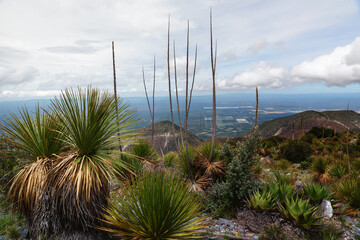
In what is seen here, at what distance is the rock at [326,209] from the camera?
466 centimetres

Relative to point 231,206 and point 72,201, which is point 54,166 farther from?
point 231,206

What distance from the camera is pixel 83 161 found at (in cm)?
359

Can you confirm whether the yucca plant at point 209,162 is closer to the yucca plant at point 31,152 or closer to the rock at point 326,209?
the rock at point 326,209

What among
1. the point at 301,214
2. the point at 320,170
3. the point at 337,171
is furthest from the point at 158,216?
the point at 320,170

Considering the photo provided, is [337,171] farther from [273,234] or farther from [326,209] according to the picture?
[273,234]

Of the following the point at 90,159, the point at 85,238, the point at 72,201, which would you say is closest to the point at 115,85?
the point at 90,159

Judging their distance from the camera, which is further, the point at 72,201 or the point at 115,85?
the point at 115,85

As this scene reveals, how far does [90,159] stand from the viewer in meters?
3.54

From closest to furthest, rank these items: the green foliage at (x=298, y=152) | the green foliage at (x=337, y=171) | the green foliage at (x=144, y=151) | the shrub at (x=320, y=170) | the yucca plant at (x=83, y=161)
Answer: the yucca plant at (x=83, y=161) → the green foliage at (x=337, y=171) → the shrub at (x=320, y=170) → the green foliage at (x=144, y=151) → the green foliage at (x=298, y=152)

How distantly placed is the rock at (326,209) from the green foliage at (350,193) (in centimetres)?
112

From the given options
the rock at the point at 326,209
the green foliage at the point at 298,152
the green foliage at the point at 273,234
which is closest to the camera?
the green foliage at the point at 273,234

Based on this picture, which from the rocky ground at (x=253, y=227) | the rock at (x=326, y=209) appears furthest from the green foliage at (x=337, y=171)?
the rock at (x=326, y=209)

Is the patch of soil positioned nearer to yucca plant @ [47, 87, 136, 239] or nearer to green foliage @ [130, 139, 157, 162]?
yucca plant @ [47, 87, 136, 239]

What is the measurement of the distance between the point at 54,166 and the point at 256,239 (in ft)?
13.0
